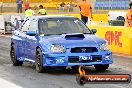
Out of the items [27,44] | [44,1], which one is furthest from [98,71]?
[44,1]

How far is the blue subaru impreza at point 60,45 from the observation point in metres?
9.97

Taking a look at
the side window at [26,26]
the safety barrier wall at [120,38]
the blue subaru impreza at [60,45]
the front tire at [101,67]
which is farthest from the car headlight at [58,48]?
the safety barrier wall at [120,38]

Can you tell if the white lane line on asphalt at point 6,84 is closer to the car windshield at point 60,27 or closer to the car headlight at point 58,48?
the car headlight at point 58,48

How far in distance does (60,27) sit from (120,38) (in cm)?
592

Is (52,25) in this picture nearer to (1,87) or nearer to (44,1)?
(1,87)

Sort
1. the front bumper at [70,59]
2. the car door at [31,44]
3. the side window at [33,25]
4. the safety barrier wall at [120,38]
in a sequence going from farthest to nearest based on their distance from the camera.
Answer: the safety barrier wall at [120,38] < the side window at [33,25] < the car door at [31,44] < the front bumper at [70,59]

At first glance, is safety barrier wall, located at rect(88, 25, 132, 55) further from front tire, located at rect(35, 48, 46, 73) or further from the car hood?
front tire, located at rect(35, 48, 46, 73)

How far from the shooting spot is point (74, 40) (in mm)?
10258

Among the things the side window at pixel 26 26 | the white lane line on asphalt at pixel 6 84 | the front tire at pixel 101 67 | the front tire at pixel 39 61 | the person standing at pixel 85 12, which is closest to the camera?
the white lane line on asphalt at pixel 6 84

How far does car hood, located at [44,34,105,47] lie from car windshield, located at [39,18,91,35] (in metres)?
0.38

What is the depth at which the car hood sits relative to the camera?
10.1 m

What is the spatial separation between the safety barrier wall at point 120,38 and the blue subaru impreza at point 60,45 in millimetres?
4998

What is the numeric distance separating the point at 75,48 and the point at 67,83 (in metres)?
1.45

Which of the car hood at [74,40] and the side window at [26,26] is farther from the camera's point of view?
the side window at [26,26]
